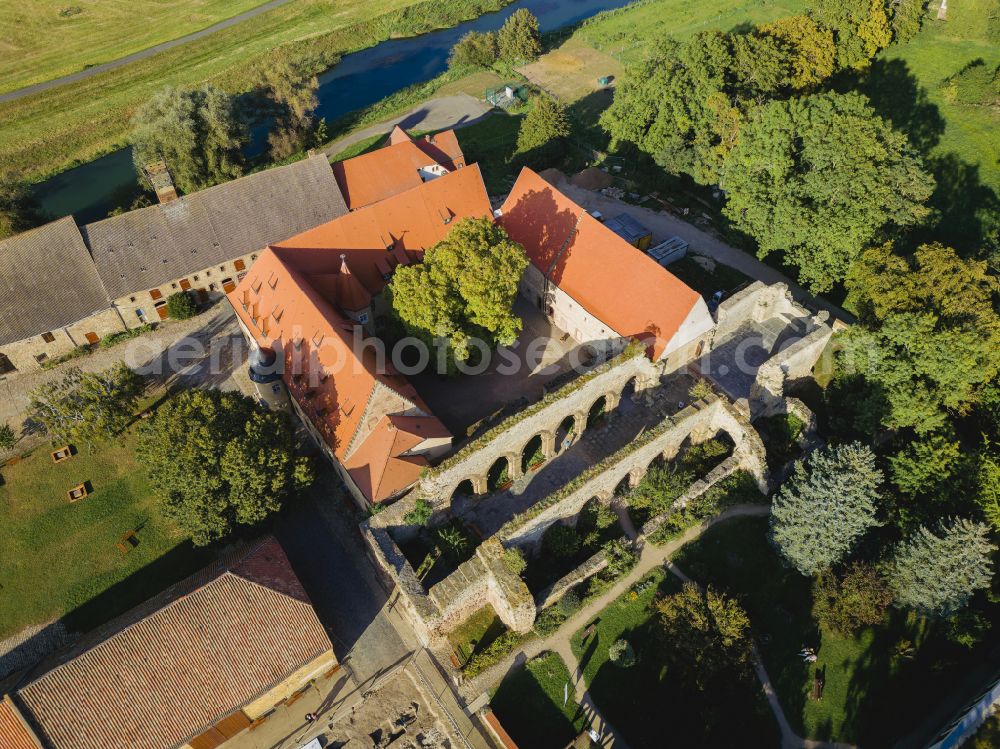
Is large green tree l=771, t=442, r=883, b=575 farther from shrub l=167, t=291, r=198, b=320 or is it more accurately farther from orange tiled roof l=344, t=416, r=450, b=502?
shrub l=167, t=291, r=198, b=320

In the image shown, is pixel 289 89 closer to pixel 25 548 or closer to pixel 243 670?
pixel 25 548

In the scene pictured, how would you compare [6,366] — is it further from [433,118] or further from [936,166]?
[936,166]

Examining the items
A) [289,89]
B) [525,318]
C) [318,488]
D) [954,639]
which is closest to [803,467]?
[954,639]

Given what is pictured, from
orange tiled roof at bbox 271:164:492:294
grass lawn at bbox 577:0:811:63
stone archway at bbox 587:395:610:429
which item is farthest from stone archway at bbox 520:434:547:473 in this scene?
grass lawn at bbox 577:0:811:63

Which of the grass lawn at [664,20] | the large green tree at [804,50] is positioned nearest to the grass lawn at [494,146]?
the grass lawn at [664,20]

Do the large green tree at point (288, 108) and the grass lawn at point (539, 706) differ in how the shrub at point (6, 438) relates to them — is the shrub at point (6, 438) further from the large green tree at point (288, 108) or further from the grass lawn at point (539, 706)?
the large green tree at point (288, 108)
